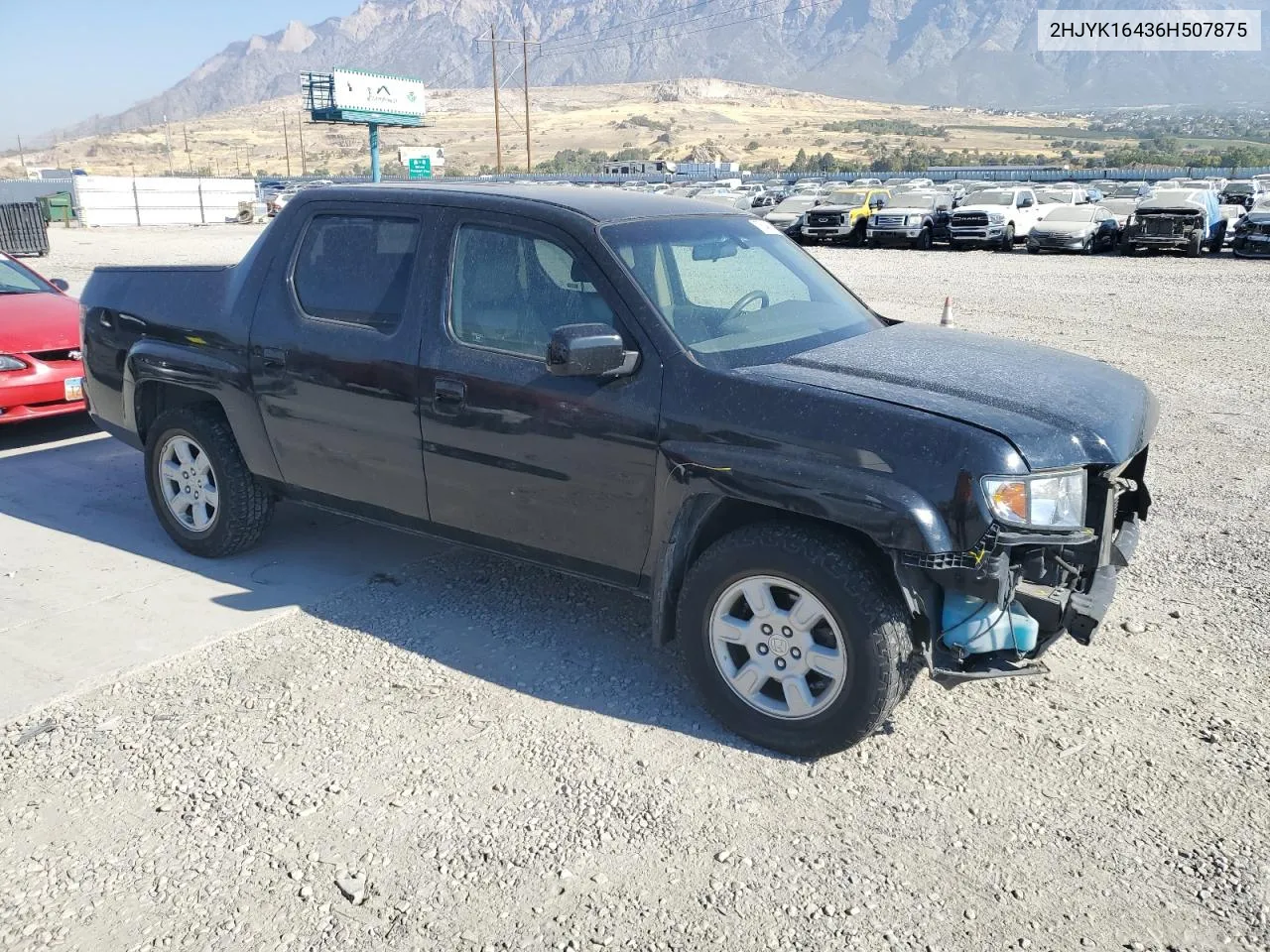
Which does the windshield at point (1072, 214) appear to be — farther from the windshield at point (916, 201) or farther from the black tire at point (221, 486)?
the black tire at point (221, 486)

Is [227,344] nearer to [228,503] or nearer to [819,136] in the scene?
[228,503]

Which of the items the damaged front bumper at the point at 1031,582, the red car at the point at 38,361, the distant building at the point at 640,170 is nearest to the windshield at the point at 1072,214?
the red car at the point at 38,361

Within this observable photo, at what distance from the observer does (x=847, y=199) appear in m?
30.7

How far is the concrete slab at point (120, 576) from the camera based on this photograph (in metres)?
4.44

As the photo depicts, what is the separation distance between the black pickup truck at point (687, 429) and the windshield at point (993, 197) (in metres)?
26.5

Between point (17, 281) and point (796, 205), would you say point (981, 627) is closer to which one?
point (17, 281)

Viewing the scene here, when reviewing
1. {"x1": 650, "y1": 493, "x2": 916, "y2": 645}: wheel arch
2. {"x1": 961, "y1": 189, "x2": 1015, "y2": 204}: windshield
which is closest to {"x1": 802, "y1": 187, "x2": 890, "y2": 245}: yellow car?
{"x1": 961, "y1": 189, "x2": 1015, "y2": 204}: windshield

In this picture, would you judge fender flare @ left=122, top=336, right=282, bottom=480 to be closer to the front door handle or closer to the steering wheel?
the front door handle

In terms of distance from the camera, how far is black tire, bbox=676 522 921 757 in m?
3.42

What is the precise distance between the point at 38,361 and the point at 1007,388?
7055 mm

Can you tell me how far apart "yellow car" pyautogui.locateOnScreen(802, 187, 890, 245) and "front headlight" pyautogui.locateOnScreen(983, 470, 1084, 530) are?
27.1 meters

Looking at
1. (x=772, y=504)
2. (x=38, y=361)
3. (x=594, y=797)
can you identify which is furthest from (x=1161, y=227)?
(x=594, y=797)

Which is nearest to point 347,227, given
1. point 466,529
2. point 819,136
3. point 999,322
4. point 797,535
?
point 466,529

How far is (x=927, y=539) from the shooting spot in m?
3.25
